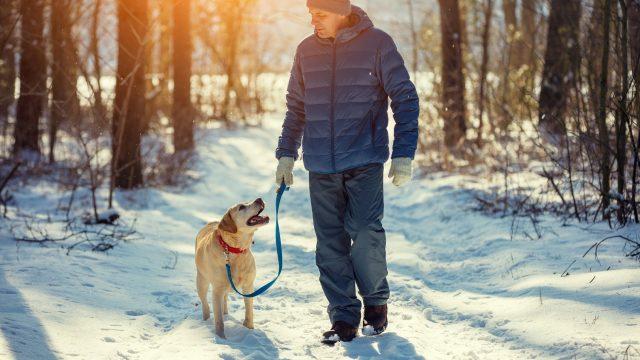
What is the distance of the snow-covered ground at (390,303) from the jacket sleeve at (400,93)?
131 centimetres

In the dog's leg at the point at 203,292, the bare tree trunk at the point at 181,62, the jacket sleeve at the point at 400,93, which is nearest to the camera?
the jacket sleeve at the point at 400,93

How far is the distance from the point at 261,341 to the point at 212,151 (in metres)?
10.8

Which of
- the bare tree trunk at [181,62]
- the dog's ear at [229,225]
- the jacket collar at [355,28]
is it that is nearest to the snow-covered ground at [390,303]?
the dog's ear at [229,225]

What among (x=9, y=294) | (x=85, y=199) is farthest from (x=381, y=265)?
(x=85, y=199)

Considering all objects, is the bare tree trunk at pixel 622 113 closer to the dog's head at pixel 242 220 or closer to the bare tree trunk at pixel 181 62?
the dog's head at pixel 242 220

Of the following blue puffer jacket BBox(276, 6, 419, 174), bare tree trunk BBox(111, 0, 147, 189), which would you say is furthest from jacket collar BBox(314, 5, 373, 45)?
bare tree trunk BBox(111, 0, 147, 189)

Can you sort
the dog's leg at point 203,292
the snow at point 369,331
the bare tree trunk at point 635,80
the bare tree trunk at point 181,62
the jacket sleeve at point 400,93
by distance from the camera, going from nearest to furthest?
the jacket sleeve at point 400,93 → the snow at point 369,331 → the dog's leg at point 203,292 → the bare tree trunk at point 635,80 → the bare tree trunk at point 181,62

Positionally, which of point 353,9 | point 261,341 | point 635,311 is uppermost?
point 353,9

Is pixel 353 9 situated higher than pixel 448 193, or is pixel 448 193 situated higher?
pixel 353 9

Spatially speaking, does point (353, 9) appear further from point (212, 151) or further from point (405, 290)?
point (212, 151)

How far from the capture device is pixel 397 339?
12.9 ft

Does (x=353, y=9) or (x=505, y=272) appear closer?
(x=353, y=9)

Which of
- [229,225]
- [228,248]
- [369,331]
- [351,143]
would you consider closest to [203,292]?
[228,248]

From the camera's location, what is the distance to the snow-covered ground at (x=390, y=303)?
370 cm
